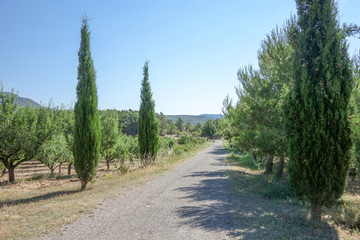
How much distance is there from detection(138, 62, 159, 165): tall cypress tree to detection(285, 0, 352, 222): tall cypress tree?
10826 mm

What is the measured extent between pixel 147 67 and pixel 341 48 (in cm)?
1290

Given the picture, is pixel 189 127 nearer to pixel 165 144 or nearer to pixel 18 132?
pixel 165 144

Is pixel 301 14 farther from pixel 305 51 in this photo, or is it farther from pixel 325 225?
pixel 325 225

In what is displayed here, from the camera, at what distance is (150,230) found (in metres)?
4.18

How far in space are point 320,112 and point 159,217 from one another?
4.27m

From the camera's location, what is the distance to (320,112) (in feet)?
14.6

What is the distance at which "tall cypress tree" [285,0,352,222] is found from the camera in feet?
14.5

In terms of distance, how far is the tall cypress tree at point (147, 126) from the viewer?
14.8 metres

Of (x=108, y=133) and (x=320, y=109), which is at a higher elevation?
(x=320, y=109)

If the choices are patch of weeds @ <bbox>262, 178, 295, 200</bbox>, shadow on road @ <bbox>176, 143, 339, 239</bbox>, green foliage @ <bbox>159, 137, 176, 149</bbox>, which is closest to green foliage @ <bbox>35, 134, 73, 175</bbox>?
green foliage @ <bbox>159, 137, 176, 149</bbox>

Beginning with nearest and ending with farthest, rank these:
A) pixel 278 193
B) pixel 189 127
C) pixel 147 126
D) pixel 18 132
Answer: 1. pixel 278 193
2. pixel 18 132
3. pixel 147 126
4. pixel 189 127

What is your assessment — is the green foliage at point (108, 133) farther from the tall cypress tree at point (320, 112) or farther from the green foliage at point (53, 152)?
the tall cypress tree at point (320, 112)

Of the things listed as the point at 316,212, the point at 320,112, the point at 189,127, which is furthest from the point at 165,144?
the point at 189,127

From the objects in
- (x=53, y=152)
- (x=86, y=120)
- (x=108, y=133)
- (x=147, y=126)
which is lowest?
(x=53, y=152)
